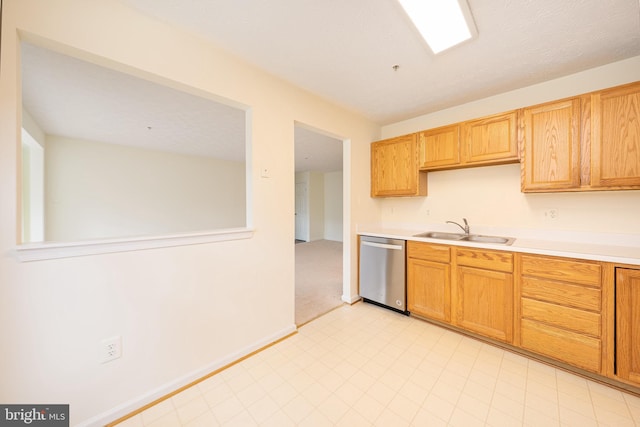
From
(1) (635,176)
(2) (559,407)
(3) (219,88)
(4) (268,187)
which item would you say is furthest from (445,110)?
(2) (559,407)

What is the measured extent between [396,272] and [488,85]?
80.4 inches

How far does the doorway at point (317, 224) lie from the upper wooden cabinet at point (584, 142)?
196 centimetres

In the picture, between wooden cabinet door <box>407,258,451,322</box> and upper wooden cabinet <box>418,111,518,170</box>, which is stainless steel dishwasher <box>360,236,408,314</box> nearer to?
wooden cabinet door <box>407,258,451,322</box>

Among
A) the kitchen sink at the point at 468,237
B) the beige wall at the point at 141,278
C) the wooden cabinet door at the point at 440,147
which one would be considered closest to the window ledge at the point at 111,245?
the beige wall at the point at 141,278

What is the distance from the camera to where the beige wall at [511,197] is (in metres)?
1.83

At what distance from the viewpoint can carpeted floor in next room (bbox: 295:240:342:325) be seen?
8.73 feet

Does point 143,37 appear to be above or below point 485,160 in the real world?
above

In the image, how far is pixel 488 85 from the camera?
2.17 metres

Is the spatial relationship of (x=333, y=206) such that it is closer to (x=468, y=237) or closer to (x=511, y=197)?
(x=468, y=237)

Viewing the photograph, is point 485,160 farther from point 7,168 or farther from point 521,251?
point 7,168

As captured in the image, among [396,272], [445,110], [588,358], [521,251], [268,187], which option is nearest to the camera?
[588,358]

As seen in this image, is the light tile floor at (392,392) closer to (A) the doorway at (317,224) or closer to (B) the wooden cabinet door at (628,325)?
(B) the wooden cabinet door at (628,325)

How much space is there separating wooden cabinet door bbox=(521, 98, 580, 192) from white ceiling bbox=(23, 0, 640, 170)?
1.25 feet

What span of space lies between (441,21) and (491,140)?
1.26m
